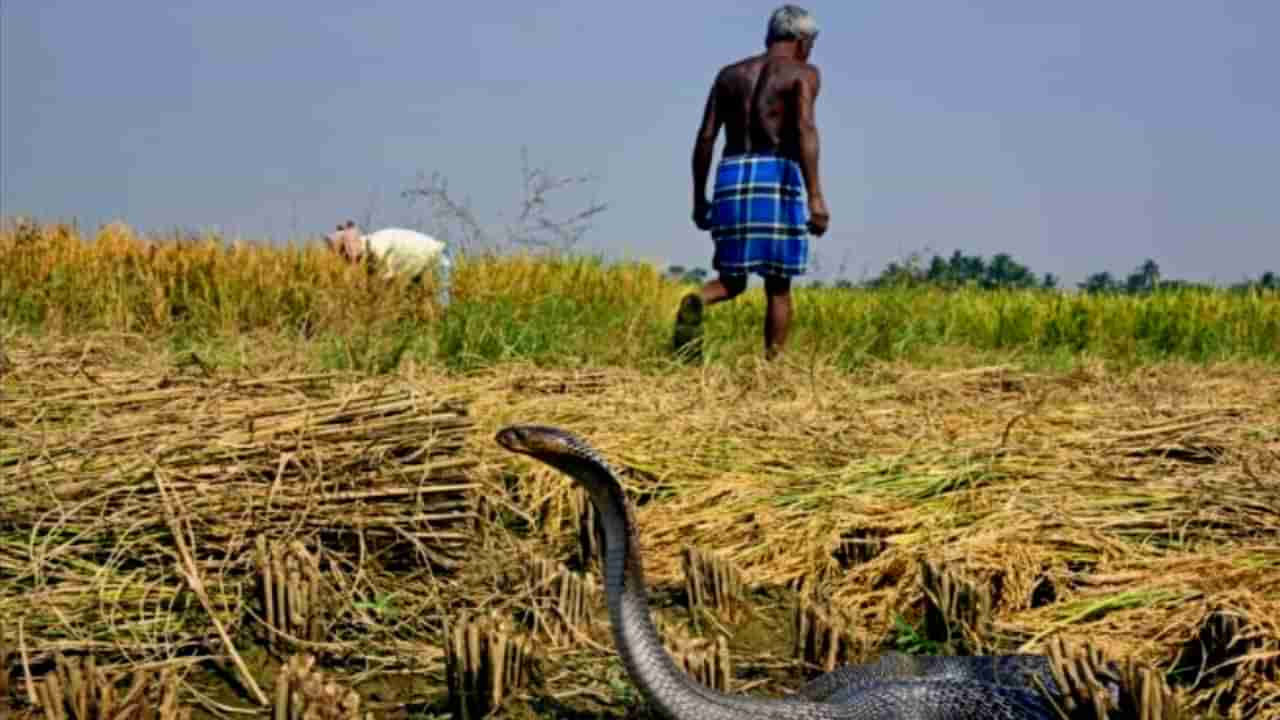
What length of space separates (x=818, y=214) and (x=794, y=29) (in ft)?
3.27

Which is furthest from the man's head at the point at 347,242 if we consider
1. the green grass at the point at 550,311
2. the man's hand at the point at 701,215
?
the man's hand at the point at 701,215

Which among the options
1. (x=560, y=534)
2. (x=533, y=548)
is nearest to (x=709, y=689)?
(x=533, y=548)

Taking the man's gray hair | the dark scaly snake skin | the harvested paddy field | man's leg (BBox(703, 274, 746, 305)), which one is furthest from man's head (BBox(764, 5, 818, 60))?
the dark scaly snake skin

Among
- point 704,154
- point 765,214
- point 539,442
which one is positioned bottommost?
point 539,442

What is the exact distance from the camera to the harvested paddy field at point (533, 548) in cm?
307

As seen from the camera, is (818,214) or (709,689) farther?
(818,214)

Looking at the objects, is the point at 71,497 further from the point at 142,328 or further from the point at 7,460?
the point at 142,328

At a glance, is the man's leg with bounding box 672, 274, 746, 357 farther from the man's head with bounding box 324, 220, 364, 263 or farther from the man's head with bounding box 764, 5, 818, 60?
the man's head with bounding box 324, 220, 364, 263

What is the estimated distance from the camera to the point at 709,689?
2646 mm

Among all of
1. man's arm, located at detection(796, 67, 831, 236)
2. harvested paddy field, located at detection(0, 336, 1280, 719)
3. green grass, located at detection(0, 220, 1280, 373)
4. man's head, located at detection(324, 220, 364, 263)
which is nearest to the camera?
harvested paddy field, located at detection(0, 336, 1280, 719)

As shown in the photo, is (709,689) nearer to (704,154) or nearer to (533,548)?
(533,548)

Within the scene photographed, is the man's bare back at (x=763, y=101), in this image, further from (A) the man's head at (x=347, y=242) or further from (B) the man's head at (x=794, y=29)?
(A) the man's head at (x=347, y=242)

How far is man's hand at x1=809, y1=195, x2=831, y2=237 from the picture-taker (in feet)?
24.7

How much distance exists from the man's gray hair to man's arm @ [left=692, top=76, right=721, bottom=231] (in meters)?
0.42
